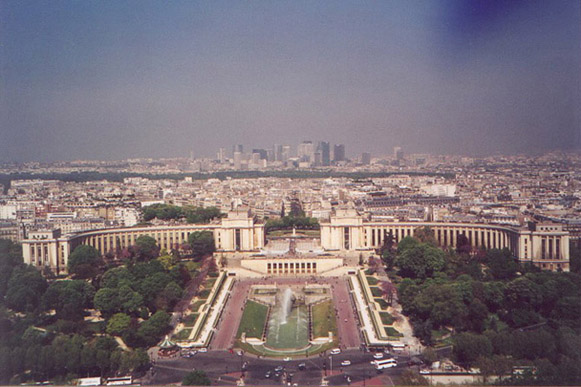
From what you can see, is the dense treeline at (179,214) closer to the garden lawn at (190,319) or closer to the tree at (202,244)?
the tree at (202,244)

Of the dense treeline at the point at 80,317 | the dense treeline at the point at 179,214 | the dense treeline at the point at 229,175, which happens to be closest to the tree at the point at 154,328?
the dense treeline at the point at 80,317

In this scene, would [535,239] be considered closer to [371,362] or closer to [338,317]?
[338,317]

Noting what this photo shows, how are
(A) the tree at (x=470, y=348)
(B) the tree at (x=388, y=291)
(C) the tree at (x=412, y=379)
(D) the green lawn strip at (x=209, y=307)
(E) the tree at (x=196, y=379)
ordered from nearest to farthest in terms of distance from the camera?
(C) the tree at (x=412, y=379)
(E) the tree at (x=196, y=379)
(A) the tree at (x=470, y=348)
(D) the green lawn strip at (x=209, y=307)
(B) the tree at (x=388, y=291)

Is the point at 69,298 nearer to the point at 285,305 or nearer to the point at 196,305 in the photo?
the point at 196,305

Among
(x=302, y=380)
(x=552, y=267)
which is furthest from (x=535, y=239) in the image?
(x=302, y=380)

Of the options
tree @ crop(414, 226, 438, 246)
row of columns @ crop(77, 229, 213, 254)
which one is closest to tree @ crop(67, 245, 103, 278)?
row of columns @ crop(77, 229, 213, 254)

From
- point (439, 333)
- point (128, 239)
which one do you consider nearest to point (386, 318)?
A: point (439, 333)
